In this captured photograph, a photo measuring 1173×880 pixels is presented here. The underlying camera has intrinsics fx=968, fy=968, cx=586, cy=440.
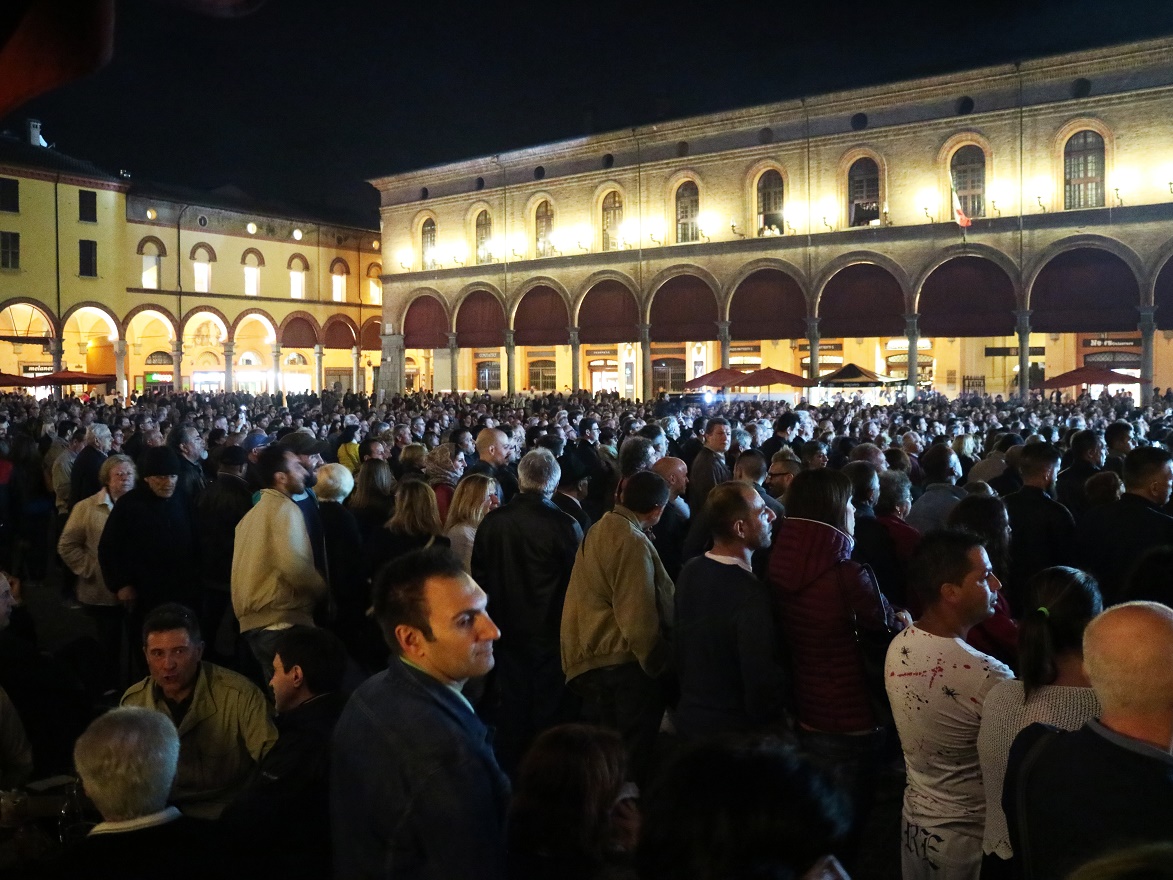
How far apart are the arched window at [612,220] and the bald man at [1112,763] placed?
33.5 m

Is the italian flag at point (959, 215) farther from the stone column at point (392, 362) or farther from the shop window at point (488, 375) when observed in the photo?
the stone column at point (392, 362)

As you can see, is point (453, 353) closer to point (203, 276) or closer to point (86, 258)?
point (203, 276)

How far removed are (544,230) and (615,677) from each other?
33814 millimetres

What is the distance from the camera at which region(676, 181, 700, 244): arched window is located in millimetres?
33188

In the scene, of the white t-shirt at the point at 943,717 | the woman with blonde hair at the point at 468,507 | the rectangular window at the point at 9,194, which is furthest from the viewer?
the rectangular window at the point at 9,194

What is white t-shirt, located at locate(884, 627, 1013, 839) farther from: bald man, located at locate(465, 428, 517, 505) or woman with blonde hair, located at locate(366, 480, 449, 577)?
bald man, located at locate(465, 428, 517, 505)

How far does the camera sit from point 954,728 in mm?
3137

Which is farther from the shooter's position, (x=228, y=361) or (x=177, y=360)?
(x=228, y=361)

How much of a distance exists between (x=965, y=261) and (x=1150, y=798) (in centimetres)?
2901

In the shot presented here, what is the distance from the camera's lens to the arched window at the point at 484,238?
38.8 m

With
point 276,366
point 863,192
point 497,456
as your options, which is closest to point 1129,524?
point 497,456

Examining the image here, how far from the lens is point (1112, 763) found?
2.17 metres

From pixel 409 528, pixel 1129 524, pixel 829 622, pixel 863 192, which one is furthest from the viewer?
pixel 863 192

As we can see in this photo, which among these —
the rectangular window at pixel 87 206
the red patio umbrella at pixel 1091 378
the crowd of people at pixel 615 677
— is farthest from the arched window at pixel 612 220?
the crowd of people at pixel 615 677
